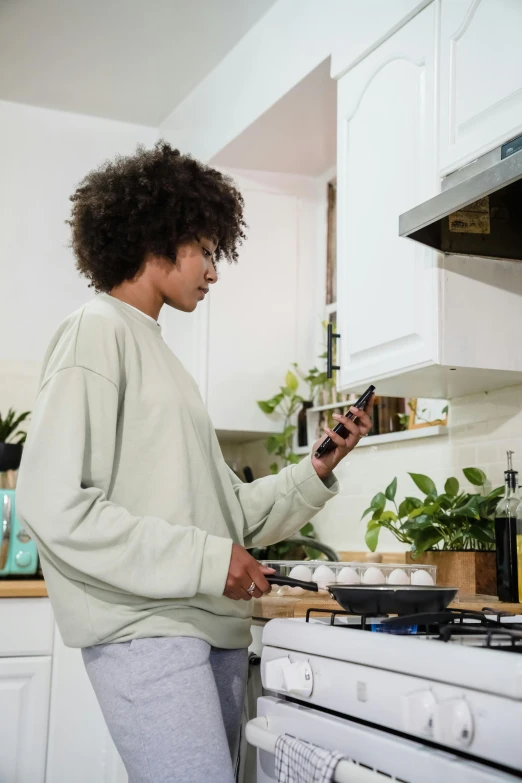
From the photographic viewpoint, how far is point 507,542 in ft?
6.09

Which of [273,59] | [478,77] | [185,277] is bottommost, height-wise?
[185,277]

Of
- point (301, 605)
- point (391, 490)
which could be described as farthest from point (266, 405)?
point (301, 605)

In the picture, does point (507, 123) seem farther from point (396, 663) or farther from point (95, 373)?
point (396, 663)

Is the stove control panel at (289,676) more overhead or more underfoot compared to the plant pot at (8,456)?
more underfoot

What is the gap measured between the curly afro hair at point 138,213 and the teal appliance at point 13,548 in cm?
112

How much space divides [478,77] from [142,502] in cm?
116

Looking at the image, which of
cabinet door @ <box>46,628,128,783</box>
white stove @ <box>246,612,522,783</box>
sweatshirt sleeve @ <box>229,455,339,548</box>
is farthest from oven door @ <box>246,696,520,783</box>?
cabinet door @ <box>46,628,128,783</box>

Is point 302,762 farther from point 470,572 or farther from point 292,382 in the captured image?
point 292,382

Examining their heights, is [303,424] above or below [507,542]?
above

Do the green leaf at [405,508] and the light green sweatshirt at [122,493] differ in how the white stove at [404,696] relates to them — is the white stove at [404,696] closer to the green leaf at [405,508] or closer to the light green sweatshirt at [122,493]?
the light green sweatshirt at [122,493]

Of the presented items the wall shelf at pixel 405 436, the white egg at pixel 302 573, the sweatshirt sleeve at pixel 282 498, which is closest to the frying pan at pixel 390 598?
the sweatshirt sleeve at pixel 282 498

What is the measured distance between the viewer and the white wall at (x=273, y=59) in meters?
2.32

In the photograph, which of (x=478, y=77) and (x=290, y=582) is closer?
(x=290, y=582)

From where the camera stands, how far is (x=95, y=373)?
4.12 ft
